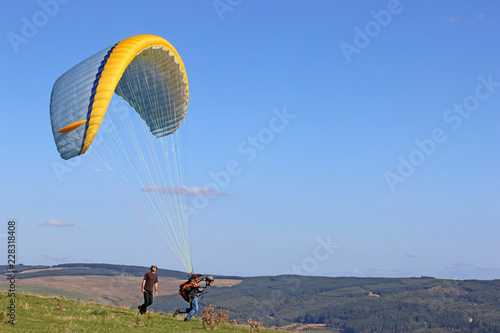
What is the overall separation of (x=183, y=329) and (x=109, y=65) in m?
8.50

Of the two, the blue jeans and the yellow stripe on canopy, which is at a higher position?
the yellow stripe on canopy

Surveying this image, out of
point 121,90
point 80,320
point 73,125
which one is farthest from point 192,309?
point 121,90

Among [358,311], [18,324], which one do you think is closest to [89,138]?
[18,324]

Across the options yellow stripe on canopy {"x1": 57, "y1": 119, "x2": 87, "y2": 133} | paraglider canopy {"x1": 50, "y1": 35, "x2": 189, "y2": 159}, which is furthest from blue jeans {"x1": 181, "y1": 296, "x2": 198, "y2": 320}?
yellow stripe on canopy {"x1": 57, "y1": 119, "x2": 87, "y2": 133}

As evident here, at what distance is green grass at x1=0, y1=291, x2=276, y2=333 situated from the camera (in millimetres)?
15352

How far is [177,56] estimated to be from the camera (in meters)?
20.7

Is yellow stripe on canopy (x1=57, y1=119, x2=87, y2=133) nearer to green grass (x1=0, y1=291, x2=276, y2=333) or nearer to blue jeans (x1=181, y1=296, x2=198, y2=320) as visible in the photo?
green grass (x1=0, y1=291, x2=276, y2=333)

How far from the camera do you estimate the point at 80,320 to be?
17016 mm

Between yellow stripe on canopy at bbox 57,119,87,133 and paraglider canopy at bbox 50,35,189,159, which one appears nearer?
yellow stripe on canopy at bbox 57,119,87,133

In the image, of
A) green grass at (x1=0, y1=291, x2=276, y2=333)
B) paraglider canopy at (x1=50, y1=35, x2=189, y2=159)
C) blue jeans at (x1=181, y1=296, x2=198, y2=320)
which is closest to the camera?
green grass at (x1=0, y1=291, x2=276, y2=333)

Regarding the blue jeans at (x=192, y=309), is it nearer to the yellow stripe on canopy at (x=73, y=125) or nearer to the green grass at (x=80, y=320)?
the green grass at (x=80, y=320)

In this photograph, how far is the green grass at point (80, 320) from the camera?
50.4ft

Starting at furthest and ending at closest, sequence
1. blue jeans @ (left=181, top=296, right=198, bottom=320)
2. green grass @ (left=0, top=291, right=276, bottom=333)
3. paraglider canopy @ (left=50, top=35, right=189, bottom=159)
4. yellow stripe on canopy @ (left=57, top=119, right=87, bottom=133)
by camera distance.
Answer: blue jeans @ (left=181, top=296, right=198, bottom=320) → paraglider canopy @ (left=50, top=35, right=189, bottom=159) → yellow stripe on canopy @ (left=57, top=119, right=87, bottom=133) → green grass @ (left=0, top=291, right=276, bottom=333)

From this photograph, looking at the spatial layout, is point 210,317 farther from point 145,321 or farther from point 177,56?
point 177,56
